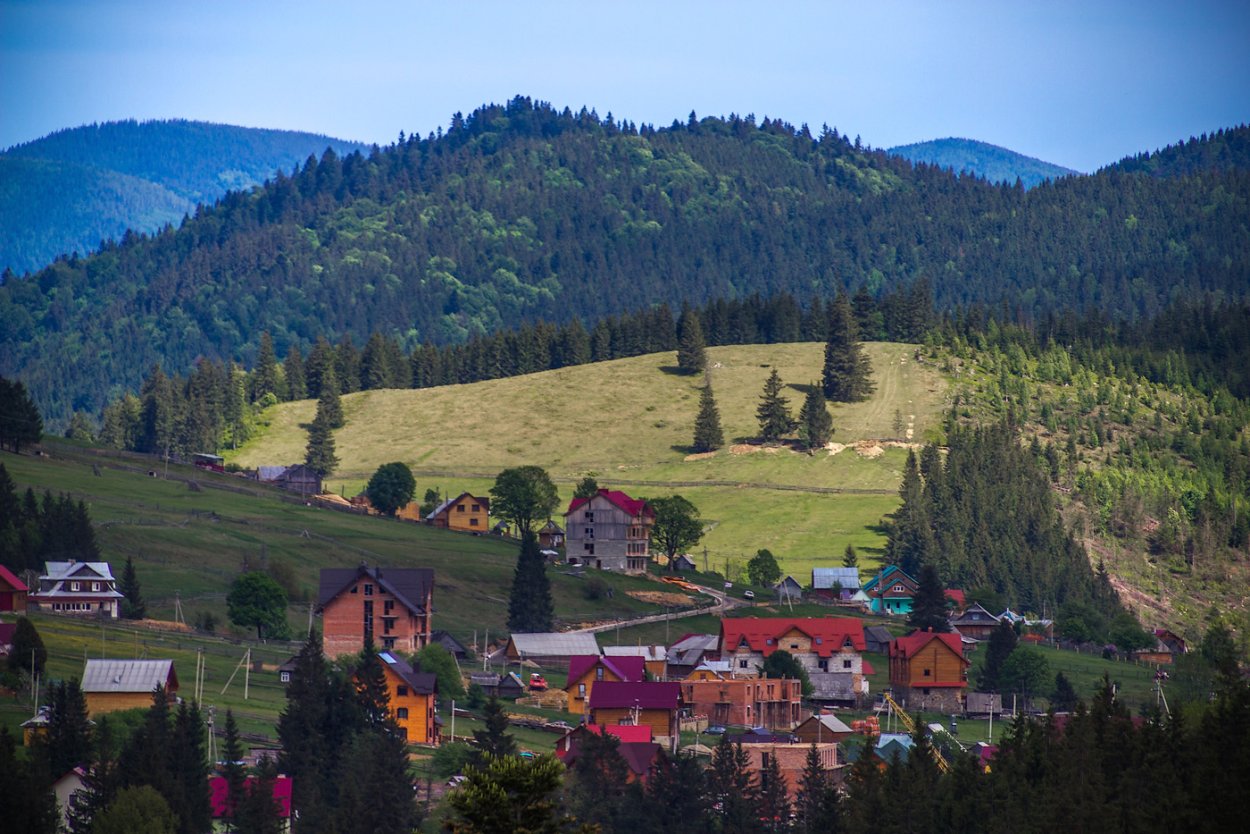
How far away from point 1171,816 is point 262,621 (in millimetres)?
73470

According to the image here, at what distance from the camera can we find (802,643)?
135375 millimetres

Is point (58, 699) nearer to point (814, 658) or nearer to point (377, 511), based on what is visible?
point (814, 658)

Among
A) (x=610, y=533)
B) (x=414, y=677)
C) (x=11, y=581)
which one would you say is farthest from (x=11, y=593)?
(x=610, y=533)

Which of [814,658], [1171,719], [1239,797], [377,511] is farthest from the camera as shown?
[377,511]

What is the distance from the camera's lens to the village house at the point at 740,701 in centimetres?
12062

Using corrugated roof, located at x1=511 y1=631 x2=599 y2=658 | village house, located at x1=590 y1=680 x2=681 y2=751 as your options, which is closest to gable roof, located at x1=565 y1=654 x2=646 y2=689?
village house, located at x1=590 y1=680 x2=681 y2=751

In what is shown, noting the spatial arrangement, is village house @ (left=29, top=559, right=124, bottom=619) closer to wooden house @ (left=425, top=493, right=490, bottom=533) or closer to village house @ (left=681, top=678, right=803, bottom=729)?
village house @ (left=681, top=678, right=803, bottom=729)

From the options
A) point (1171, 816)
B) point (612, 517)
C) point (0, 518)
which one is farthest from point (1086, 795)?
point (612, 517)

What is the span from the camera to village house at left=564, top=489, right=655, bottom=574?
176m

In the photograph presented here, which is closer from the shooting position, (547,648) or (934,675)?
(934,675)

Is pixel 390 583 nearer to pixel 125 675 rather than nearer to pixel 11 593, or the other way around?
pixel 11 593

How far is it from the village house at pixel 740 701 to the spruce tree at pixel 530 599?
19793 millimetres

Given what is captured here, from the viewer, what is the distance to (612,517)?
176 meters

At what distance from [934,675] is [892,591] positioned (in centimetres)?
4577
